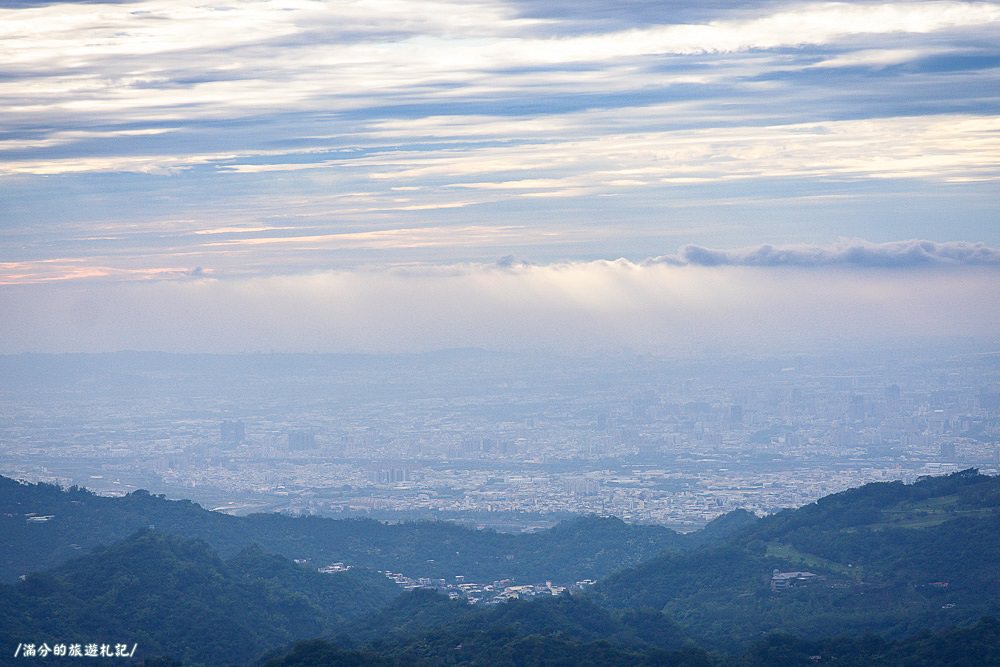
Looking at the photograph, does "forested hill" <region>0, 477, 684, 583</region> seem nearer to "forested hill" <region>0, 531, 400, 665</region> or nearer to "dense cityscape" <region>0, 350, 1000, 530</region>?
"forested hill" <region>0, 531, 400, 665</region>

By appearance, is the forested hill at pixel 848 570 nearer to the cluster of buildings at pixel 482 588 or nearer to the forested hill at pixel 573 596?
the forested hill at pixel 573 596

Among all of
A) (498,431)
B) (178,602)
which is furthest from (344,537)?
(498,431)

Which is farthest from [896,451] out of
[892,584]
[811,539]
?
[892,584]

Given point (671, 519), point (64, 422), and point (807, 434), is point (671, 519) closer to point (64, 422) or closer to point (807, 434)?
point (807, 434)

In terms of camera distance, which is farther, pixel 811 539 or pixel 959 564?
pixel 811 539

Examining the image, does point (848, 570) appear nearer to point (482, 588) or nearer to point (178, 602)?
point (482, 588)

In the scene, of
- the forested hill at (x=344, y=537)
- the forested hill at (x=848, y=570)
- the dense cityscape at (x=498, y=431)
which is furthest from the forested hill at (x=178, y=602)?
the dense cityscape at (x=498, y=431)

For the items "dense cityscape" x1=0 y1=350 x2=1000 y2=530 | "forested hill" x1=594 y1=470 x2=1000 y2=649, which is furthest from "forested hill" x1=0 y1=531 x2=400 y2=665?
"dense cityscape" x1=0 y1=350 x2=1000 y2=530
